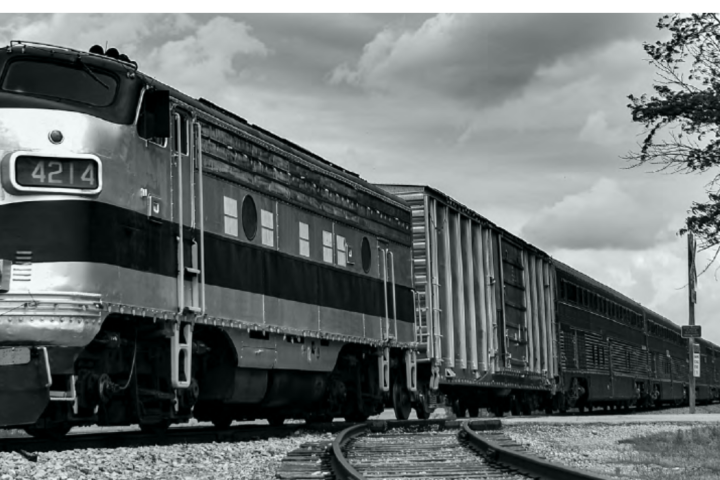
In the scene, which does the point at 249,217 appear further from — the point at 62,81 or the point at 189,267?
the point at 62,81

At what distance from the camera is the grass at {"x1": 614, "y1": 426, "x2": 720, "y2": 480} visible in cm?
944

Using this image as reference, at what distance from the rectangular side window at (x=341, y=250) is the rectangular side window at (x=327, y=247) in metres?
0.30

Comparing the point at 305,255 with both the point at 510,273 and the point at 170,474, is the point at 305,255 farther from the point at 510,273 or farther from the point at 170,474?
the point at 510,273

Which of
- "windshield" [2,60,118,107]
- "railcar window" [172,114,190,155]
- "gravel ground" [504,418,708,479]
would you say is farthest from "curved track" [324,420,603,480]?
"windshield" [2,60,118,107]

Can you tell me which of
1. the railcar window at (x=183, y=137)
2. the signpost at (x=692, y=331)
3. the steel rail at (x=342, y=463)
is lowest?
the steel rail at (x=342, y=463)

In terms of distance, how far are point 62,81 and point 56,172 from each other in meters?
1.16

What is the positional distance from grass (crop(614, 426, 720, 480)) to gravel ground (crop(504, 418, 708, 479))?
8 centimetres

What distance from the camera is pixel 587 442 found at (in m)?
14.2

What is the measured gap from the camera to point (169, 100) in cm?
1200

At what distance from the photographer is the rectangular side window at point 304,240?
→ 51.1 ft

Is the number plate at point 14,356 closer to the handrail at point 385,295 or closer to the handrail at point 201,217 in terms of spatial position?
the handrail at point 201,217

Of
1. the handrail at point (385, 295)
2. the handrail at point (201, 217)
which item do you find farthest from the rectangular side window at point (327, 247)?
the handrail at point (201, 217)

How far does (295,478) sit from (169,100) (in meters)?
4.93

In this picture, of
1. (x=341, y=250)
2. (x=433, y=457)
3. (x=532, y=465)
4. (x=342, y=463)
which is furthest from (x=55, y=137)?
(x=341, y=250)
